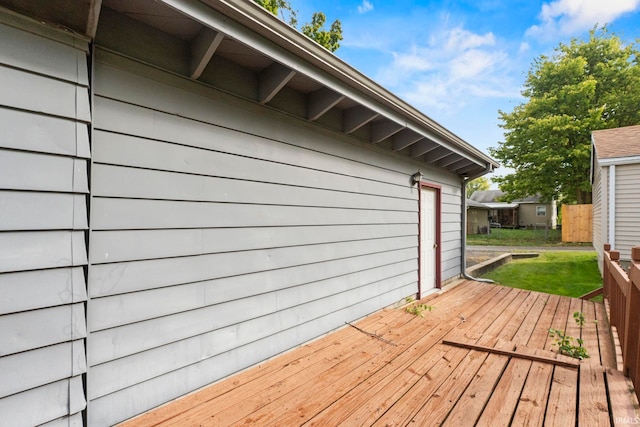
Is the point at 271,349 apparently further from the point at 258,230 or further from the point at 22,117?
the point at 22,117

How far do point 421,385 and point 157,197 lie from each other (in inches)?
84.4

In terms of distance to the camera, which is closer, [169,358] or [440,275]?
[169,358]

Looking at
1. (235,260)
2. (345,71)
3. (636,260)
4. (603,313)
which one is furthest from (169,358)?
(603,313)

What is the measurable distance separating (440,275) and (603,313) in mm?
2096

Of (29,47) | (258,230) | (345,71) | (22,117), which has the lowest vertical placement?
(258,230)

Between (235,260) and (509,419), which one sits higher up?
(235,260)

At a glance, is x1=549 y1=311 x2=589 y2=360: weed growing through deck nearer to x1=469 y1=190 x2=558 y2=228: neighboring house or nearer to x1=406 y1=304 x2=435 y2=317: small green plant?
x1=406 y1=304 x2=435 y2=317: small green plant

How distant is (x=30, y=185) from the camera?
138 centimetres

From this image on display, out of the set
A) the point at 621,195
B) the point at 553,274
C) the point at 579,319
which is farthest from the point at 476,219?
the point at 579,319

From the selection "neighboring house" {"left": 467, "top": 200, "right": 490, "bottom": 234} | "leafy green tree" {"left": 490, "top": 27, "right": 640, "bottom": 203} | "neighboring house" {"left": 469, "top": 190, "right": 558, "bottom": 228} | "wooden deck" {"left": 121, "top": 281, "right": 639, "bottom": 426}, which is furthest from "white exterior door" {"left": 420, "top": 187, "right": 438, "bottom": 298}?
"neighboring house" {"left": 469, "top": 190, "right": 558, "bottom": 228}

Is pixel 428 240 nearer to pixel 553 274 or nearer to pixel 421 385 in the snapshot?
pixel 421 385

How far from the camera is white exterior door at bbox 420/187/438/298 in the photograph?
4941mm

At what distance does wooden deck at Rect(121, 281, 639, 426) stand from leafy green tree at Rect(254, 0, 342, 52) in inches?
449

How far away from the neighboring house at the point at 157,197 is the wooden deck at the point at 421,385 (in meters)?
0.21
